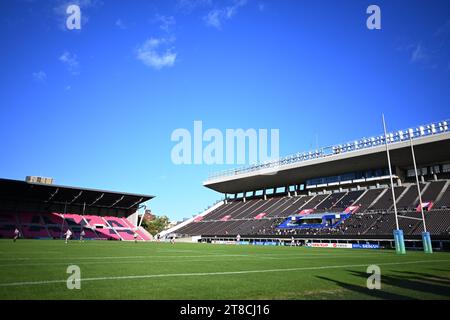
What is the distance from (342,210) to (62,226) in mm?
47540

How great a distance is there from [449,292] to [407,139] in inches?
1646

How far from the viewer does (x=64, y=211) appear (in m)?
63.0

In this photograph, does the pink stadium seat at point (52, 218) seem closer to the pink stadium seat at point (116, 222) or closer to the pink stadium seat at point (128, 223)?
the pink stadium seat at point (116, 222)

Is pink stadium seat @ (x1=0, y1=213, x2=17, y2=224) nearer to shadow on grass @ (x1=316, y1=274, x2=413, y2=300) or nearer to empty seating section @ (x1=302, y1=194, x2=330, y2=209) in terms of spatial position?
empty seating section @ (x1=302, y1=194, x2=330, y2=209)

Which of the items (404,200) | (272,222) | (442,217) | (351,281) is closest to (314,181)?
(272,222)

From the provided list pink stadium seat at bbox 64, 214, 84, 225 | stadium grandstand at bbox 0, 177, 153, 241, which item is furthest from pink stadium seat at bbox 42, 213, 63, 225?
pink stadium seat at bbox 64, 214, 84, 225

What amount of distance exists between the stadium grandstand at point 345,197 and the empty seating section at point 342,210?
→ 0.10 metres

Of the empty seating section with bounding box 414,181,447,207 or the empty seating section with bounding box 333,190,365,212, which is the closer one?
the empty seating section with bounding box 414,181,447,207

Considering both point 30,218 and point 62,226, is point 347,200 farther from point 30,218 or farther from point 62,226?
point 30,218

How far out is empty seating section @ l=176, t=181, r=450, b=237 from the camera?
38.1 meters

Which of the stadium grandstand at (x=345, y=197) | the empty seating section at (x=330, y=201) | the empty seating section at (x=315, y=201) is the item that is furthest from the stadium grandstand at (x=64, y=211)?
the empty seating section at (x=330, y=201)

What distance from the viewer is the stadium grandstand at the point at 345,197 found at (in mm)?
39469

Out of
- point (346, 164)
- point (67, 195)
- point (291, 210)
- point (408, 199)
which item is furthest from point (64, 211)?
point (408, 199)
